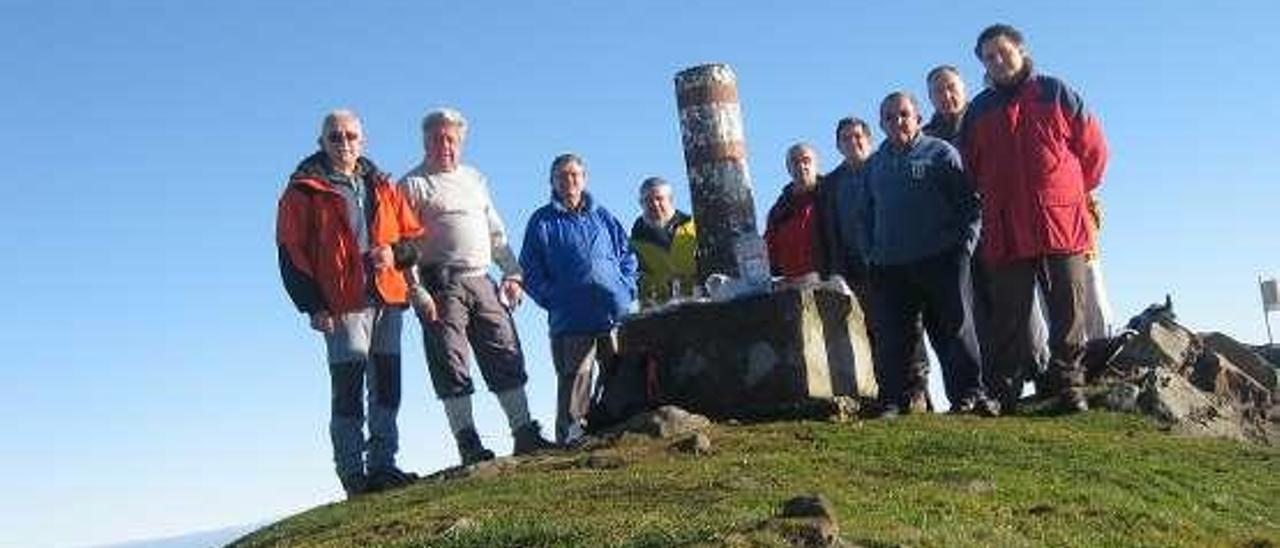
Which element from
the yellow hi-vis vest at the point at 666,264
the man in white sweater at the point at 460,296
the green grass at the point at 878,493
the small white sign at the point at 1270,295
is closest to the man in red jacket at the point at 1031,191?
the green grass at the point at 878,493

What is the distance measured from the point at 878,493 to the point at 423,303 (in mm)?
4351

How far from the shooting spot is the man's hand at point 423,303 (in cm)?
1175

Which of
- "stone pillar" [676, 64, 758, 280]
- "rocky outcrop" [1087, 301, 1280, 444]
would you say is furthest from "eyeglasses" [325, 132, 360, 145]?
"rocky outcrop" [1087, 301, 1280, 444]

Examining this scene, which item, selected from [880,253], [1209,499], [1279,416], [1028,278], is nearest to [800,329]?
[880,253]

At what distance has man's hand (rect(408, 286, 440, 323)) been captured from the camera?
1175 cm

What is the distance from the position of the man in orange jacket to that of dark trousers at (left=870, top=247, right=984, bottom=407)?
379 cm

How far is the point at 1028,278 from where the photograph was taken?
12.1m

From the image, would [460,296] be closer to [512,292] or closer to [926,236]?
[512,292]

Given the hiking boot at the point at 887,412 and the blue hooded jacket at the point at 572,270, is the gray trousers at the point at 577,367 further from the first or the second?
the hiking boot at the point at 887,412

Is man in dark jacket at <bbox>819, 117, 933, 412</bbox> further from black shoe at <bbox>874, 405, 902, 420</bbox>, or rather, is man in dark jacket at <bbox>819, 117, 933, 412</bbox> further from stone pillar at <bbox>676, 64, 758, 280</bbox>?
stone pillar at <bbox>676, 64, 758, 280</bbox>

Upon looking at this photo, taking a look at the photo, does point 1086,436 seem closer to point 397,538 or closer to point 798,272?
point 798,272

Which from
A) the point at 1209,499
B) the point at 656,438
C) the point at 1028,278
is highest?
the point at 1028,278

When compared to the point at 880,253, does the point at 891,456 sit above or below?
below

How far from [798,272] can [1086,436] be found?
11.7 feet
